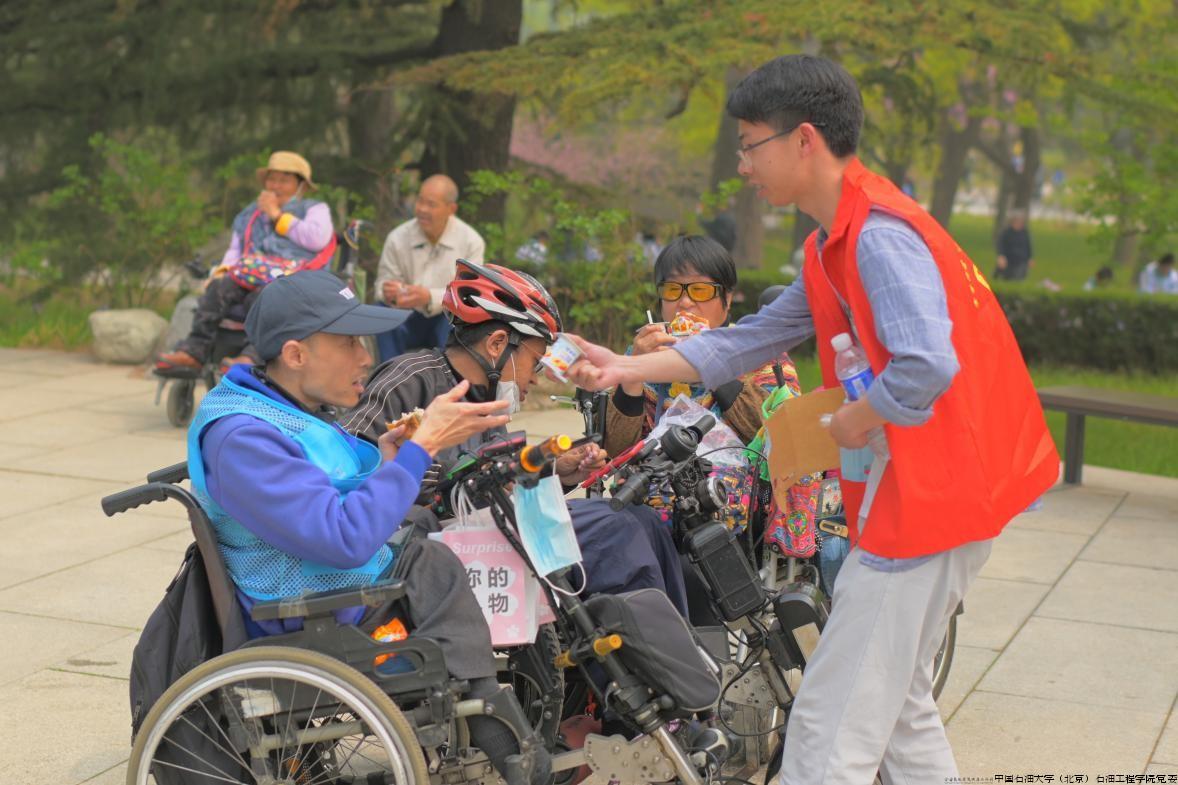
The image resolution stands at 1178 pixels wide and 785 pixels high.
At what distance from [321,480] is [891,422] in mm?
1241

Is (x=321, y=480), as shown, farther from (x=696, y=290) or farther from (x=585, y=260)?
(x=585, y=260)

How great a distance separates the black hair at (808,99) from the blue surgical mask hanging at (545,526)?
99 centimetres

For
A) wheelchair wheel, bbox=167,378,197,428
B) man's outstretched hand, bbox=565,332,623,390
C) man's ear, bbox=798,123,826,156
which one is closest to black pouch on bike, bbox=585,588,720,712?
man's outstretched hand, bbox=565,332,623,390

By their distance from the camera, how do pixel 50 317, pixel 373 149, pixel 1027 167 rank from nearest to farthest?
pixel 50 317 → pixel 373 149 → pixel 1027 167

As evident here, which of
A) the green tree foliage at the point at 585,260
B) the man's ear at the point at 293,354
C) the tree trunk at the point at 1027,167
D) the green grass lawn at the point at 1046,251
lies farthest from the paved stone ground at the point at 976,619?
the tree trunk at the point at 1027,167

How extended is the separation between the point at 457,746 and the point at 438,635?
0.29m

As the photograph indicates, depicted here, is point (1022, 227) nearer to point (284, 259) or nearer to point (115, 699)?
point (284, 259)

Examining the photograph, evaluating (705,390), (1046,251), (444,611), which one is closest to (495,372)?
(705,390)

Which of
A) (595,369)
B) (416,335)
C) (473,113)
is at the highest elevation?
(595,369)

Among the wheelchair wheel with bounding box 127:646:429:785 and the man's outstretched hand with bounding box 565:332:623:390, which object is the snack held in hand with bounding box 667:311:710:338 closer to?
the man's outstretched hand with bounding box 565:332:623:390

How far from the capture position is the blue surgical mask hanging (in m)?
3.45

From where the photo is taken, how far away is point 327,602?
10.5 feet

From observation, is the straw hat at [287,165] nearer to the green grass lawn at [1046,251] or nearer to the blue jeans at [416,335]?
the blue jeans at [416,335]

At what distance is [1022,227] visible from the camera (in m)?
26.4
